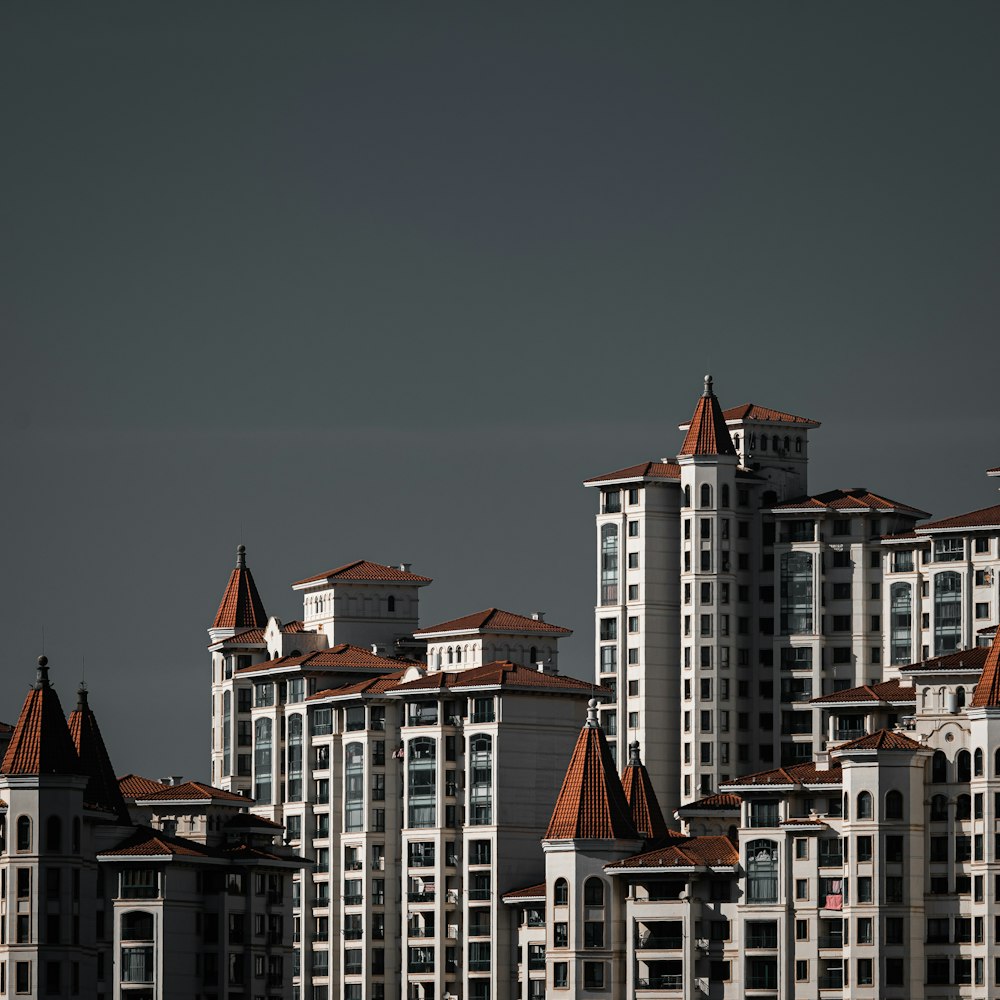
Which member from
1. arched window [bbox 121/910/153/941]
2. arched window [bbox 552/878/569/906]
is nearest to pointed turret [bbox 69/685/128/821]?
arched window [bbox 121/910/153/941]

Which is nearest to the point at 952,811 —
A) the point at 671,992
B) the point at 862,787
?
the point at 862,787

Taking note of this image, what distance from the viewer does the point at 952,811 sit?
7200 inches

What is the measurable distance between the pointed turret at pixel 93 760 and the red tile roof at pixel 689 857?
24851mm

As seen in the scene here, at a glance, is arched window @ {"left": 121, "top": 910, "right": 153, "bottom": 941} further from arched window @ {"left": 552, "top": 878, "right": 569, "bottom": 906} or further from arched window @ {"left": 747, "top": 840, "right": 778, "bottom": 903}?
arched window @ {"left": 747, "top": 840, "right": 778, "bottom": 903}

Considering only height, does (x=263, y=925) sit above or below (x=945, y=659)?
below

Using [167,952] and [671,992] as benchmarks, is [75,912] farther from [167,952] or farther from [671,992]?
[671,992]

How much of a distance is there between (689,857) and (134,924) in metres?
27.8

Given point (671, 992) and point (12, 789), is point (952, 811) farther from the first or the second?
point (12, 789)

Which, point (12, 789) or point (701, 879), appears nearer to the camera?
point (12, 789)

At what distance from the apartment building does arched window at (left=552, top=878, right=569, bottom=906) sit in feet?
0.23

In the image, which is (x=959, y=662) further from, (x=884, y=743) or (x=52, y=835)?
(x=52, y=835)

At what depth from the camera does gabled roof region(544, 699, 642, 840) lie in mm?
192125

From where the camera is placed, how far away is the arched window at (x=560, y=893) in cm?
19288

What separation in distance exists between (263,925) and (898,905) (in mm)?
34458
